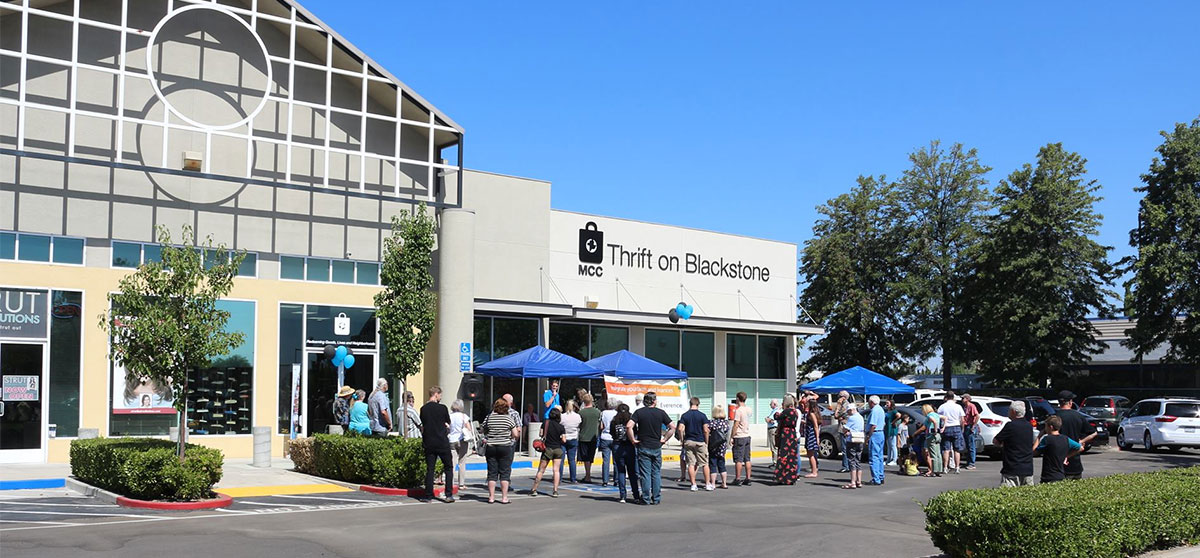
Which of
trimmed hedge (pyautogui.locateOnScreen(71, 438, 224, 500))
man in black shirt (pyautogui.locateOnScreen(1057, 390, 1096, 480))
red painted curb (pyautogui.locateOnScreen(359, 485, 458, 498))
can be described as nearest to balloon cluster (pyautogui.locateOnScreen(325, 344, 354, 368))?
red painted curb (pyautogui.locateOnScreen(359, 485, 458, 498))

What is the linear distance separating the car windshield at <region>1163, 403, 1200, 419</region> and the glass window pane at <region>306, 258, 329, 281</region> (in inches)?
880

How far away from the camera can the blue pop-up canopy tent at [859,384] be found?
25.9 metres

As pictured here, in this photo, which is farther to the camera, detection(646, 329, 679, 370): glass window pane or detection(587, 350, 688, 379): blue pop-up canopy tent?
detection(646, 329, 679, 370): glass window pane

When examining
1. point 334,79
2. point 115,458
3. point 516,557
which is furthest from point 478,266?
point 516,557

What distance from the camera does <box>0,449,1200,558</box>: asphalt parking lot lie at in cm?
1162

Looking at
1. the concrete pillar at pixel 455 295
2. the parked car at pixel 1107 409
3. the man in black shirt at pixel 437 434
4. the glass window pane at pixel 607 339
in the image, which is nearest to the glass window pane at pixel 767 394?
the glass window pane at pixel 607 339

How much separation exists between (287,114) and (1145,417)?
78.6ft

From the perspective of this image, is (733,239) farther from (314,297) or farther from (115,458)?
(115,458)

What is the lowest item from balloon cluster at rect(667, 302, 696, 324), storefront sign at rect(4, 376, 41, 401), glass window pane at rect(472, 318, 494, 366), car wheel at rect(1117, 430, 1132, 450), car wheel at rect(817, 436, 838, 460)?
car wheel at rect(1117, 430, 1132, 450)

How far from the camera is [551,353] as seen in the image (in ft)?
79.4

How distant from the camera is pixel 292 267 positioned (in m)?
24.6

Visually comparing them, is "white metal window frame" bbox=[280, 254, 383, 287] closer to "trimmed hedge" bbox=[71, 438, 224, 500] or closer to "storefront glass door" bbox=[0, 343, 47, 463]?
"storefront glass door" bbox=[0, 343, 47, 463]

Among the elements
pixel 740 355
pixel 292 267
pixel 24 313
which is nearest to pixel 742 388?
pixel 740 355

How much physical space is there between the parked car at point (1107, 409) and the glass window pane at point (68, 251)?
28087 millimetres
